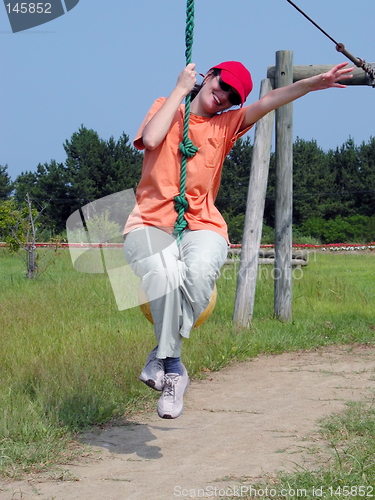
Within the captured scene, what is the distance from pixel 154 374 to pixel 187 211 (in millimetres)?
961

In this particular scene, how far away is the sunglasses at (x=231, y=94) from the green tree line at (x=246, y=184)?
2907 cm

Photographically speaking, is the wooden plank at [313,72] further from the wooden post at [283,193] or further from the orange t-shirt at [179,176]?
the orange t-shirt at [179,176]

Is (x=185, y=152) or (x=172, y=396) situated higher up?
(x=185, y=152)

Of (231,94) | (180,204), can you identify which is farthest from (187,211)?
(231,94)

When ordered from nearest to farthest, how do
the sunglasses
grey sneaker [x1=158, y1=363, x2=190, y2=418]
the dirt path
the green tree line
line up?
1. the dirt path
2. grey sneaker [x1=158, y1=363, x2=190, y2=418]
3. the sunglasses
4. the green tree line

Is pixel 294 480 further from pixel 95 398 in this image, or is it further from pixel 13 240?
pixel 13 240

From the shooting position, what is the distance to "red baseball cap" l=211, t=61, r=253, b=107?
3.44 m

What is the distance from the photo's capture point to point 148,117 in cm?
356

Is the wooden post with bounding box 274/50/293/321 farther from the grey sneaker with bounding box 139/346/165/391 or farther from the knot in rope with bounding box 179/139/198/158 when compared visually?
the grey sneaker with bounding box 139/346/165/391

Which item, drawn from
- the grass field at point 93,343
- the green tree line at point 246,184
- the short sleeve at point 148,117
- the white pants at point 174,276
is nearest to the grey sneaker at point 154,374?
the white pants at point 174,276

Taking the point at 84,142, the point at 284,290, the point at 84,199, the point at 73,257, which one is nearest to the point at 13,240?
the point at 73,257

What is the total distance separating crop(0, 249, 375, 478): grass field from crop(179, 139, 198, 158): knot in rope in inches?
74.7

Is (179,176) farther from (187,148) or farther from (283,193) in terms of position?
(283,193)

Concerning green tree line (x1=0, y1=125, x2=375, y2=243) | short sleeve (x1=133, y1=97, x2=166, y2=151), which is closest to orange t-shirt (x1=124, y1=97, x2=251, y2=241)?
short sleeve (x1=133, y1=97, x2=166, y2=151)
